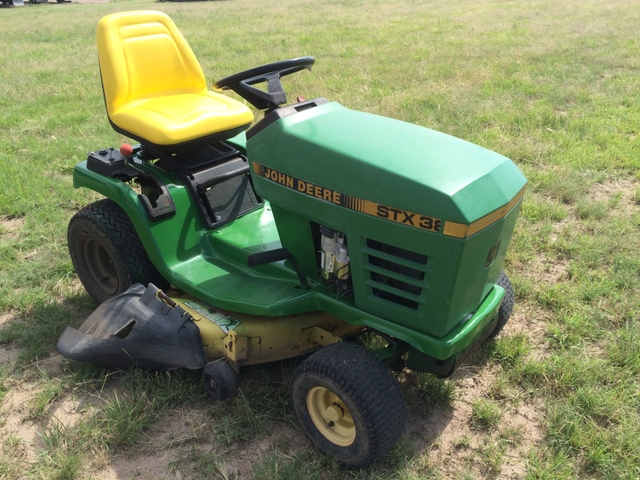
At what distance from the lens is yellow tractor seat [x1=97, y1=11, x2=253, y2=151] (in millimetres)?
2660

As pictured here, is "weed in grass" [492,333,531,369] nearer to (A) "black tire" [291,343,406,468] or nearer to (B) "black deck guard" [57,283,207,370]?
(A) "black tire" [291,343,406,468]

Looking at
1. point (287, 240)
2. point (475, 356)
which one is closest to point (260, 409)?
point (287, 240)

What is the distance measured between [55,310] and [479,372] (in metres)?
2.15

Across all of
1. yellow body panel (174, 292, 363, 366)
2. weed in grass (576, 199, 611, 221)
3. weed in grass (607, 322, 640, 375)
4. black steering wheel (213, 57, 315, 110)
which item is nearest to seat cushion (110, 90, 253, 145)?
black steering wheel (213, 57, 315, 110)

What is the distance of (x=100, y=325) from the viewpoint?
2584 mm

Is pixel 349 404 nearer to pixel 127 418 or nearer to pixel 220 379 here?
pixel 220 379

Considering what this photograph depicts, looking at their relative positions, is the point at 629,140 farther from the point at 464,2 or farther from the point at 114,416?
the point at 464,2

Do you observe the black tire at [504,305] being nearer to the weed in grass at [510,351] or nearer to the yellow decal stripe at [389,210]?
the weed in grass at [510,351]

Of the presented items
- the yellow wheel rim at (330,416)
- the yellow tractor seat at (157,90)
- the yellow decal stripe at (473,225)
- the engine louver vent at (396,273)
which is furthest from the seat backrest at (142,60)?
the yellow decal stripe at (473,225)

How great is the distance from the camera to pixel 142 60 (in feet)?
9.64

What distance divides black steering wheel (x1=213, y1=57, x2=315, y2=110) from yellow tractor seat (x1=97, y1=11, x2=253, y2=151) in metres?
0.30

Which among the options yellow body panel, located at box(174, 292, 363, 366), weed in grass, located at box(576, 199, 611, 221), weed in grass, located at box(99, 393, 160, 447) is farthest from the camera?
weed in grass, located at box(576, 199, 611, 221)

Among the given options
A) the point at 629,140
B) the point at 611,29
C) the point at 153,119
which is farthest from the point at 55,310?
the point at 611,29

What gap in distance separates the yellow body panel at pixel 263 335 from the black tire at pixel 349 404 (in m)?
0.25
